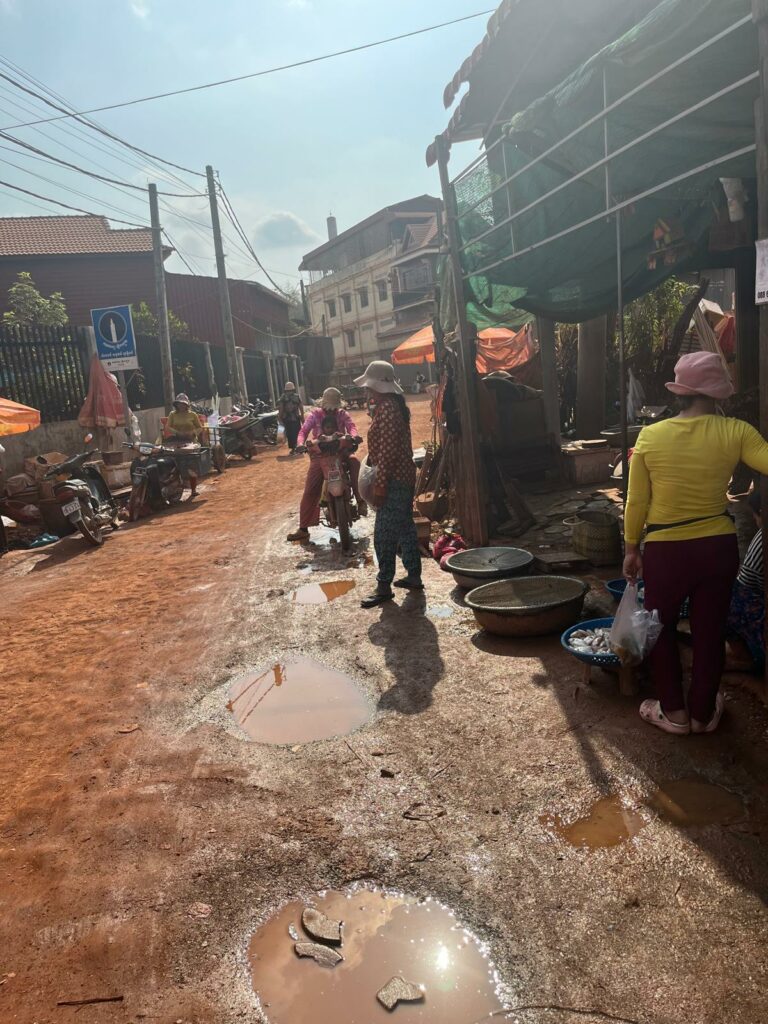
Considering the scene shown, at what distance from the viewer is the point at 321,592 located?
644 cm

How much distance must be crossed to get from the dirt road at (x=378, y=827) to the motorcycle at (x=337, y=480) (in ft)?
8.01

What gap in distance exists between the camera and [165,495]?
11766 millimetres

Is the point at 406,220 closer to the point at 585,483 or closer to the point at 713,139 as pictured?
the point at 585,483

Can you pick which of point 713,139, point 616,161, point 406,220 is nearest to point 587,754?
point 713,139

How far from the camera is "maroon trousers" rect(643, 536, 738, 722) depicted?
10.5ft

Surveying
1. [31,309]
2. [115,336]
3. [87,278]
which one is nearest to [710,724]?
[115,336]

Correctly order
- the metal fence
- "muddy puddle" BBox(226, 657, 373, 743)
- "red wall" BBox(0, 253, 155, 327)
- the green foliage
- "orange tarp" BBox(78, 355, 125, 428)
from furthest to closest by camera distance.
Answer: "red wall" BBox(0, 253, 155, 327)
the green foliage
"orange tarp" BBox(78, 355, 125, 428)
the metal fence
"muddy puddle" BBox(226, 657, 373, 743)

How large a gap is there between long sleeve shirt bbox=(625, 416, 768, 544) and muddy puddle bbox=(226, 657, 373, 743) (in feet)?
6.53

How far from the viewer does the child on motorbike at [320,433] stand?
8055mm

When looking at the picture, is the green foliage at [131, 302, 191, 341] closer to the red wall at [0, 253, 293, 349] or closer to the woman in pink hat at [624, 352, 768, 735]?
the red wall at [0, 253, 293, 349]

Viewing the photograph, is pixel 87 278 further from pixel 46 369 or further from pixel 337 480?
pixel 337 480

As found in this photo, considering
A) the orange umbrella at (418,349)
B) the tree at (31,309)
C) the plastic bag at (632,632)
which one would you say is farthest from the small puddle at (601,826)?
the tree at (31,309)

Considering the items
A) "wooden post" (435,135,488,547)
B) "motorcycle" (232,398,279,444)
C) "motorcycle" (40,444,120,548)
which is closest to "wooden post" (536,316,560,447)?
"wooden post" (435,135,488,547)

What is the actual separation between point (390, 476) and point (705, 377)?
3.12m
